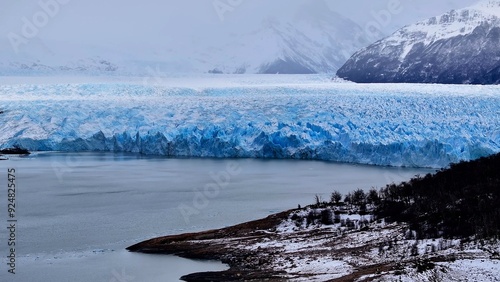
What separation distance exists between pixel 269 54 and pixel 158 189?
4984cm

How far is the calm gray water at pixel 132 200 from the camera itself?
29.9 ft

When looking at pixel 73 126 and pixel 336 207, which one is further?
pixel 73 126

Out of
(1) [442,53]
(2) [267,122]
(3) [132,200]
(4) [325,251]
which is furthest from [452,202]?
(1) [442,53]

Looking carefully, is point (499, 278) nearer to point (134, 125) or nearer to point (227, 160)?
point (227, 160)

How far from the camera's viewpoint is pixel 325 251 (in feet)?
28.8

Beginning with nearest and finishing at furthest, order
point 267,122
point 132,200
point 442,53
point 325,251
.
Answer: point 325,251 → point 132,200 → point 267,122 → point 442,53

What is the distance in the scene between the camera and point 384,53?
1437 inches

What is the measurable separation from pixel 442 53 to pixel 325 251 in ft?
86.9

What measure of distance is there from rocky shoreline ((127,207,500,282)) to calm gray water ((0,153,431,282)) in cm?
53

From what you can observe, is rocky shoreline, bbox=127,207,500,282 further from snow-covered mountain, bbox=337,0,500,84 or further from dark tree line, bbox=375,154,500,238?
snow-covered mountain, bbox=337,0,500,84

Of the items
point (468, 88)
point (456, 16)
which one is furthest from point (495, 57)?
point (468, 88)

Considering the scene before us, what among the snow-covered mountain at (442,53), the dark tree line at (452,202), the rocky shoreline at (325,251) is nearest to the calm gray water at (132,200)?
the rocky shoreline at (325,251)

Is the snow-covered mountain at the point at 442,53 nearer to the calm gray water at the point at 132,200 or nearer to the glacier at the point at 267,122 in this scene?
the glacier at the point at 267,122

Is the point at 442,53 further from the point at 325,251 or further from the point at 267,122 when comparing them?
the point at 325,251
